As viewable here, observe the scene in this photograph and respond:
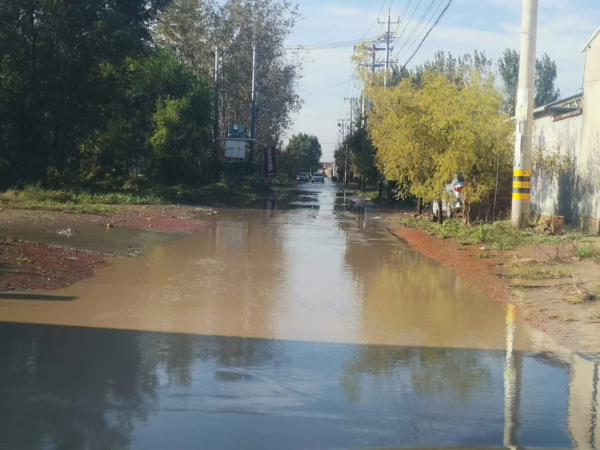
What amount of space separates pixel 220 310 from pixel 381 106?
19.0 m

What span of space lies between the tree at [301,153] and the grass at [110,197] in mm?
65175

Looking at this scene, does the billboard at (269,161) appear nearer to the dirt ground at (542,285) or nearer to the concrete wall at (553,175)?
the concrete wall at (553,175)

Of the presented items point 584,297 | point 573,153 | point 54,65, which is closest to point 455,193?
point 573,153

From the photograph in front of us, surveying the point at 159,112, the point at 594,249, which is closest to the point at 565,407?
the point at 594,249

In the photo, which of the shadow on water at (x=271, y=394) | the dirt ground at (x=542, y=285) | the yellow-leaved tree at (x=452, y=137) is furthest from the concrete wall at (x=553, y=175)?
the shadow on water at (x=271, y=394)

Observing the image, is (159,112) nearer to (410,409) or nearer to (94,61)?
(94,61)

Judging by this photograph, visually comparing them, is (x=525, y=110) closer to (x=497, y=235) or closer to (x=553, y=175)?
(x=553, y=175)

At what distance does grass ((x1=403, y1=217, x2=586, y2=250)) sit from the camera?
1778 centimetres

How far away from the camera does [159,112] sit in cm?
4259

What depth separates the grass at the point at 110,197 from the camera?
27719 millimetres

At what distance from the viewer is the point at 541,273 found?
1319cm

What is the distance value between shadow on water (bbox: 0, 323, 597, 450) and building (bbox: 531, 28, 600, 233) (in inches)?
484

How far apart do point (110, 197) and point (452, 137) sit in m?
18.5

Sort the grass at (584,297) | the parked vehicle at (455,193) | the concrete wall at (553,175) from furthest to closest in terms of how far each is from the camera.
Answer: the parked vehicle at (455,193), the concrete wall at (553,175), the grass at (584,297)
